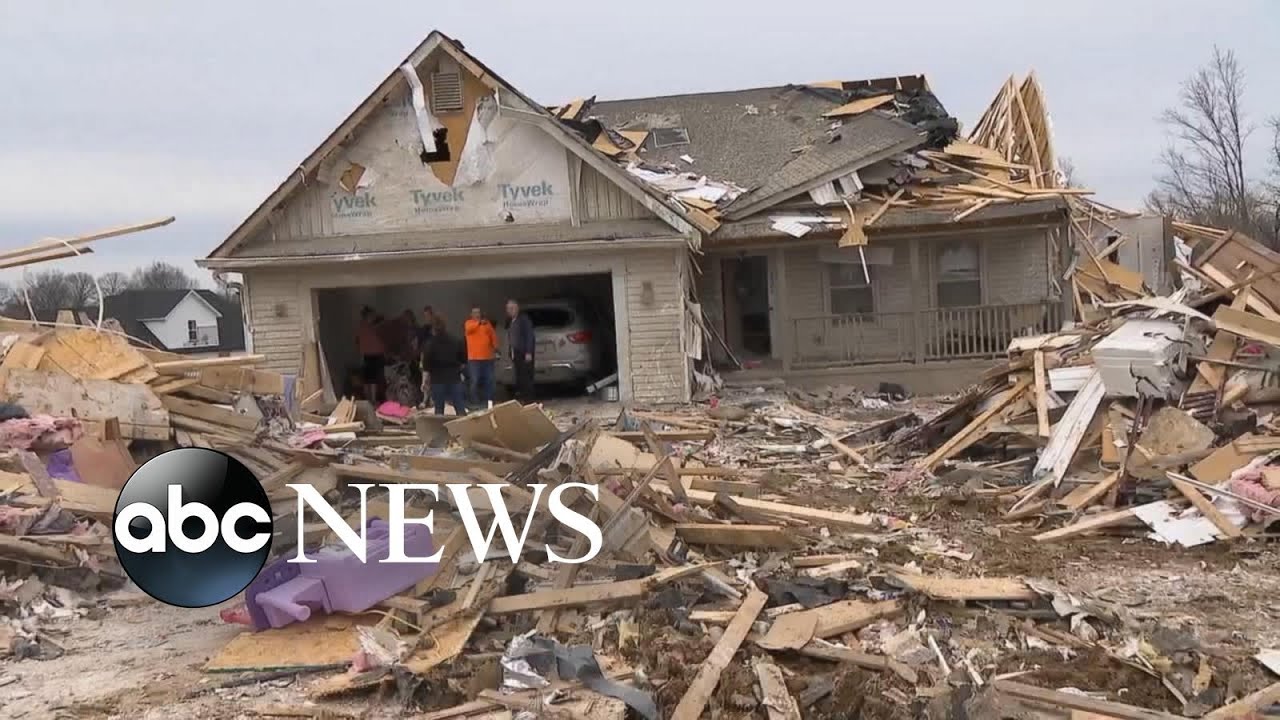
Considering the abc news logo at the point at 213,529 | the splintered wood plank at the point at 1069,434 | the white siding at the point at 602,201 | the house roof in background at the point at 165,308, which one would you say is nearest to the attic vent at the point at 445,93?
the white siding at the point at 602,201

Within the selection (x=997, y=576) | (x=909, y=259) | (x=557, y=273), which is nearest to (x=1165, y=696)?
(x=997, y=576)

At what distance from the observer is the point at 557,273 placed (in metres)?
17.3

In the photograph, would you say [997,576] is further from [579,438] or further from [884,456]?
[884,456]

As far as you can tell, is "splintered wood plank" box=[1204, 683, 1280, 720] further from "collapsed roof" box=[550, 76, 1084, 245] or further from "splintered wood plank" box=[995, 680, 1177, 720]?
"collapsed roof" box=[550, 76, 1084, 245]

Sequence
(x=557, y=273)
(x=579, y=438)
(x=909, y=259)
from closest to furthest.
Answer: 1. (x=579, y=438)
2. (x=557, y=273)
3. (x=909, y=259)

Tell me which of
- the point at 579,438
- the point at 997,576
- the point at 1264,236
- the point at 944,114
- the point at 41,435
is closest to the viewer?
the point at 997,576

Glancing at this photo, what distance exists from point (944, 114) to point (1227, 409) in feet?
49.3

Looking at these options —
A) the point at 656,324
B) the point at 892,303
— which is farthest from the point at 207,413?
the point at 892,303

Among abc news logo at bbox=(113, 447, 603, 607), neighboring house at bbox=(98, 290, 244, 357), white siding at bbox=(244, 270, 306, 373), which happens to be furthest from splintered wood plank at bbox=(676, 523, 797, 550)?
neighboring house at bbox=(98, 290, 244, 357)

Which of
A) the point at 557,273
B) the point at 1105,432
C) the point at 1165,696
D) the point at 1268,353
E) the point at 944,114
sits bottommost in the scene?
the point at 1165,696

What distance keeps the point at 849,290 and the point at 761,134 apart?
5.12 meters

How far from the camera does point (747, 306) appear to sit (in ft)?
69.4

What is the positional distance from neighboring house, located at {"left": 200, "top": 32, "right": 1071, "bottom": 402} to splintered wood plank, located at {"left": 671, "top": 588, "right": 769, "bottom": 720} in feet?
35.4

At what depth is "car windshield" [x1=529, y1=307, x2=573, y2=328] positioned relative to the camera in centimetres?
1902
